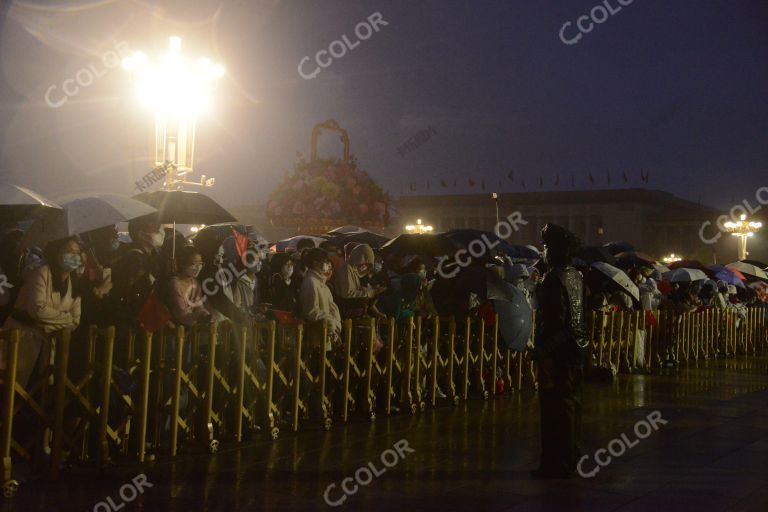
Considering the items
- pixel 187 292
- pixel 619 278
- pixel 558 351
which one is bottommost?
pixel 558 351

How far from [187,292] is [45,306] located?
1.55m

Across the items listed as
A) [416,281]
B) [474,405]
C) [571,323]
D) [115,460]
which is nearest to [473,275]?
[416,281]

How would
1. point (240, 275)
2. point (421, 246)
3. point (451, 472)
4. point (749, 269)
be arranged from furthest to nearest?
1. point (749, 269)
2. point (421, 246)
3. point (240, 275)
4. point (451, 472)

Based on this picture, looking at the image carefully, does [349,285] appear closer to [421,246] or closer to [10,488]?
[421,246]

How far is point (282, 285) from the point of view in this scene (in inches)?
418

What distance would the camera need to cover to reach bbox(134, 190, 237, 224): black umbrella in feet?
34.1

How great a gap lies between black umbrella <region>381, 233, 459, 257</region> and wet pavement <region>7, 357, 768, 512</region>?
3157 millimetres

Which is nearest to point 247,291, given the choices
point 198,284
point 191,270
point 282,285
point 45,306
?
point 198,284

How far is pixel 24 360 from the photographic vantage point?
22.1 feet

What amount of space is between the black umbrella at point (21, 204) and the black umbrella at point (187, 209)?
1743 mm

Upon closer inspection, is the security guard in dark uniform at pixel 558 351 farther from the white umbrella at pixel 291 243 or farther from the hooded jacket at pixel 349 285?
the white umbrella at pixel 291 243

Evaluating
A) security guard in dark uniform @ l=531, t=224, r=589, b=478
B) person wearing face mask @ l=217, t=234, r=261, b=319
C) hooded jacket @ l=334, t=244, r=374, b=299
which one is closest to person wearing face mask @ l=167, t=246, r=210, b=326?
person wearing face mask @ l=217, t=234, r=261, b=319

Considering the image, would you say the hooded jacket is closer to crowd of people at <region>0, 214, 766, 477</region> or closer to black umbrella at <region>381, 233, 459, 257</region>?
crowd of people at <region>0, 214, 766, 477</region>

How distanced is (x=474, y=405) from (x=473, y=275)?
5.75ft
